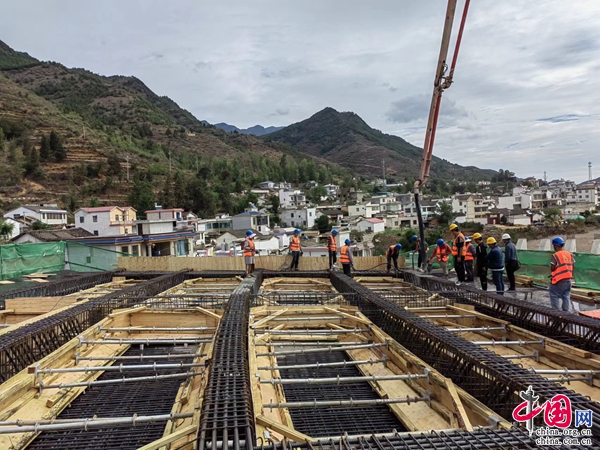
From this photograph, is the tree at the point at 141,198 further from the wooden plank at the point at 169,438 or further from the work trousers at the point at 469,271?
the wooden plank at the point at 169,438

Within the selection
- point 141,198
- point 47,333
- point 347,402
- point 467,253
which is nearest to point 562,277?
point 467,253

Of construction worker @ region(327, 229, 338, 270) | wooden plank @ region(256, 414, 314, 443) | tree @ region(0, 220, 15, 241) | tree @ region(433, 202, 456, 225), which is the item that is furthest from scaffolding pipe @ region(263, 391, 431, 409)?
tree @ region(433, 202, 456, 225)

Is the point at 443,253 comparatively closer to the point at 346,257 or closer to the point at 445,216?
the point at 346,257

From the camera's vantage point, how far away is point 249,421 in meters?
2.85

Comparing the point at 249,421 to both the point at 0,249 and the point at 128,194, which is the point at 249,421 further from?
the point at 128,194

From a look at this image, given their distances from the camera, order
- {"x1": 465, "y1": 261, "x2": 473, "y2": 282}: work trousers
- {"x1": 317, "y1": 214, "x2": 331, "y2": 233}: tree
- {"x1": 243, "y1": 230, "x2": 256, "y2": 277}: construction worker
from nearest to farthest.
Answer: {"x1": 465, "y1": 261, "x2": 473, "y2": 282}: work trousers < {"x1": 243, "y1": 230, "x2": 256, "y2": 277}: construction worker < {"x1": 317, "y1": 214, "x2": 331, "y2": 233}: tree

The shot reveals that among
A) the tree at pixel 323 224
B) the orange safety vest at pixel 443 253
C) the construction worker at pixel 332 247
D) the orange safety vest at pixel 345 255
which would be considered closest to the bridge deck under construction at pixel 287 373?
the orange safety vest at pixel 345 255

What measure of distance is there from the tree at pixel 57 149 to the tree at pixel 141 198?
21.3 m

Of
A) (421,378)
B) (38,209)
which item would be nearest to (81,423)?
(421,378)

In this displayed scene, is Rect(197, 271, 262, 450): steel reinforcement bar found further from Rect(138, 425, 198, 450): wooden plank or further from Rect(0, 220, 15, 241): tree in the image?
Rect(0, 220, 15, 241): tree

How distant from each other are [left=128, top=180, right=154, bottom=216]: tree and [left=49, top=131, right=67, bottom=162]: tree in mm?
21322

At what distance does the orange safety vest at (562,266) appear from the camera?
732 cm
